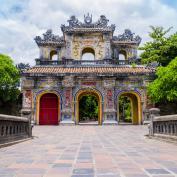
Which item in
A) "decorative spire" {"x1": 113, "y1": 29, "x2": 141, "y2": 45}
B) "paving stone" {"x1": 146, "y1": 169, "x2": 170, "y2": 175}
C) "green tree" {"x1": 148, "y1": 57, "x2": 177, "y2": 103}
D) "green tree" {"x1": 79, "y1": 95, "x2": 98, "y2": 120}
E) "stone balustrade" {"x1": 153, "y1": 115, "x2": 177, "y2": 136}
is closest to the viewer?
"paving stone" {"x1": 146, "y1": 169, "x2": 170, "y2": 175}

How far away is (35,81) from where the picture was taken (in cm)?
2447

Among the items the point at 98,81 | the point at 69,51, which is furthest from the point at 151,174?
the point at 69,51

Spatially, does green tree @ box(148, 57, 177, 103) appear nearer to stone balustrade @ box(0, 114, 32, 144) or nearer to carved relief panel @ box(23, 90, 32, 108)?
carved relief panel @ box(23, 90, 32, 108)

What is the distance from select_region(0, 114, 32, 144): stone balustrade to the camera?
7488mm

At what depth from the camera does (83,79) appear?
2417 centimetres

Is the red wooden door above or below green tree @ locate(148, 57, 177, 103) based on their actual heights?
below

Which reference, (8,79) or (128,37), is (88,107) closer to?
(128,37)

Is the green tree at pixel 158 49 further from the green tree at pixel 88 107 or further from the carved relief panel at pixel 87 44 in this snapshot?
the green tree at pixel 88 107

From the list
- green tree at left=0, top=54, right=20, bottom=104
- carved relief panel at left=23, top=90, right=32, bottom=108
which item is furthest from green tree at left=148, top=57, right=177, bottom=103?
green tree at left=0, top=54, right=20, bottom=104

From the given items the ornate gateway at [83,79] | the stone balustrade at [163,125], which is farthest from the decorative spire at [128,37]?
the stone balustrade at [163,125]

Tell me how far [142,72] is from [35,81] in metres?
9.41

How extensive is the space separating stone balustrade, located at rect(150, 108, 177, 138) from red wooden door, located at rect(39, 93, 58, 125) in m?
14.6

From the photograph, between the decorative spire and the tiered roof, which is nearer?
the tiered roof

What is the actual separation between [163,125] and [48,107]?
16474 mm
